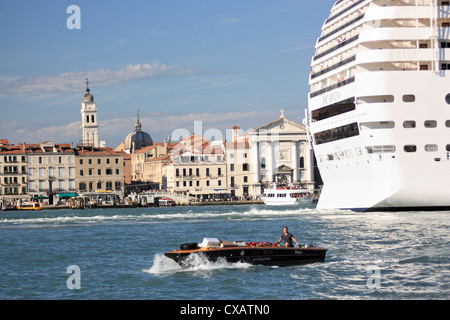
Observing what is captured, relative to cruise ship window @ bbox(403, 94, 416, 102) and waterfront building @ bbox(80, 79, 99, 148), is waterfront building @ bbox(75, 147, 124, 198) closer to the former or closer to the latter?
waterfront building @ bbox(80, 79, 99, 148)

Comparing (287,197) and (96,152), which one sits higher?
(96,152)

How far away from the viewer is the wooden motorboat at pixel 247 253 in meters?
30.7

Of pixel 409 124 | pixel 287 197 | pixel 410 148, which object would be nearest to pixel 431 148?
pixel 410 148

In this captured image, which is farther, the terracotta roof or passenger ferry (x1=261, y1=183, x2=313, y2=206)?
the terracotta roof

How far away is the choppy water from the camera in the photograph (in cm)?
2645

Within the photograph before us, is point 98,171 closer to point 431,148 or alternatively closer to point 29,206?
point 29,206

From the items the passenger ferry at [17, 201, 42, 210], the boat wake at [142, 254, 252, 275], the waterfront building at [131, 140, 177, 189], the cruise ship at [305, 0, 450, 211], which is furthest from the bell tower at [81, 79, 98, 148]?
the boat wake at [142, 254, 252, 275]

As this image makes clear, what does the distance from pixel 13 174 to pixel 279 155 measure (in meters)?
43.8

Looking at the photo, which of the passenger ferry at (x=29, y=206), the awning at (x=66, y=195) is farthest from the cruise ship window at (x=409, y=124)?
the awning at (x=66, y=195)

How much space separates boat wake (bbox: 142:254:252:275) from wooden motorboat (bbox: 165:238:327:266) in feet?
0.39

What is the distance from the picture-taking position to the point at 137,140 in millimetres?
188375
